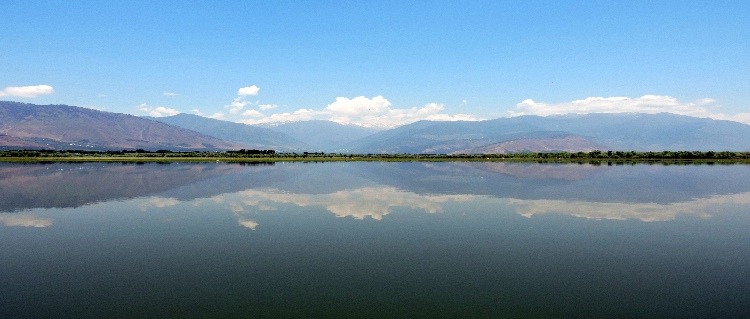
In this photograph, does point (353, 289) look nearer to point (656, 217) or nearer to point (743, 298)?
point (743, 298)

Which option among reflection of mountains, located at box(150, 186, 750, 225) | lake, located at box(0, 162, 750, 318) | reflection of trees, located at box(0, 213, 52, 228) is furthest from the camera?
reflection of mountains, located at box(150, 186, 750, 225)

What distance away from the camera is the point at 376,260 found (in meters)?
21.8

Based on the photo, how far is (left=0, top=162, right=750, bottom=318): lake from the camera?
15.6 m

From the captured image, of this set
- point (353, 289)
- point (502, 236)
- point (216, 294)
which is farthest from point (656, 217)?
point (216, 294)

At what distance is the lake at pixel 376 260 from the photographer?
613 inches

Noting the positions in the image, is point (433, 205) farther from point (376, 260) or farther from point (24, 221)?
point (24, 221)

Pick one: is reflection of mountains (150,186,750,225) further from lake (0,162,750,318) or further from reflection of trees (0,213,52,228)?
reflection of trees (0,213,52,228)

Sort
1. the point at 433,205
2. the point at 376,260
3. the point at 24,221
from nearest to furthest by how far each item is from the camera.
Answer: the point at 376,260
the point at 24,221
the point at 433,205

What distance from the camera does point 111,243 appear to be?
2650cm

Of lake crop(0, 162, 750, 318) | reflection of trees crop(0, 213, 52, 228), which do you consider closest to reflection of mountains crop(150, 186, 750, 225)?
lake crop(0, 162, 750, 318)

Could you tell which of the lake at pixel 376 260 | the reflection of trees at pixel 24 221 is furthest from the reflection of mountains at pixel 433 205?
the reflection of trees at pixel 24 221

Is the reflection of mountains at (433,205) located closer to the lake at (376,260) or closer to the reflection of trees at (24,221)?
the lake at (376,260)

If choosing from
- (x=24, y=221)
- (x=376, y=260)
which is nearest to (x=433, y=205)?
(x=376, y=260)

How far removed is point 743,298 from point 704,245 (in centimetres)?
1069
